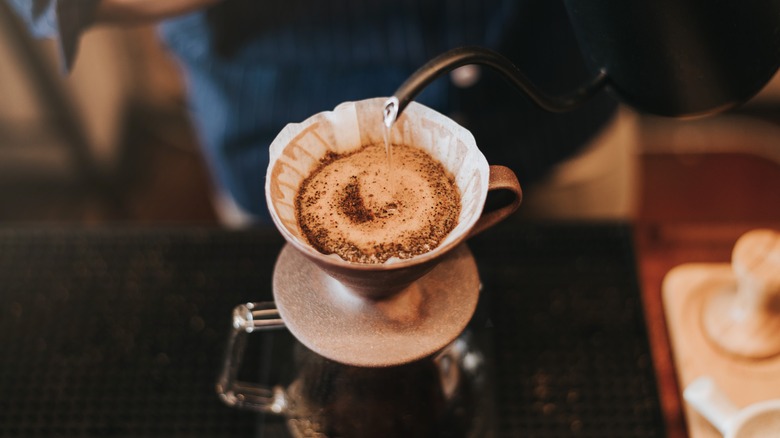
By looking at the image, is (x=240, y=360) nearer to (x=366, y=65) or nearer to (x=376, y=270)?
(x=376, y=270)

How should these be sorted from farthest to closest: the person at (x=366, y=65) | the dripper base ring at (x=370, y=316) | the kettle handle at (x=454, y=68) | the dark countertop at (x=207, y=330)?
1. the person at (x=366, y=65)
2. the dark countertop at (x=207, y=330)
3. the dripper base ring at (x=370, y=316)
4. the kettle handle at (x=454, y=68)

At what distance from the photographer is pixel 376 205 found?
0.57 metres

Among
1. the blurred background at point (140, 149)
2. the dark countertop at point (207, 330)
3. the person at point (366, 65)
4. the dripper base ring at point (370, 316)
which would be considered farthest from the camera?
the blurred background at point (140, 149)

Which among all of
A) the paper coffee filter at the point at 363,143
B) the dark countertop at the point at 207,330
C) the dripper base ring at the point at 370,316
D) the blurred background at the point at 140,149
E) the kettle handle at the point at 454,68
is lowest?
the blurred background at the point at 140,149

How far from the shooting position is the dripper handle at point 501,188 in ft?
1.74

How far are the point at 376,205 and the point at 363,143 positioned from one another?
5 centimetres

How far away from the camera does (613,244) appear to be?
974 mm

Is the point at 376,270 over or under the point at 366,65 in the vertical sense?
over

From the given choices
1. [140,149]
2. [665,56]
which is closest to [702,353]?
[665,56]

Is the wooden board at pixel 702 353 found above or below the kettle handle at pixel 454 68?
below

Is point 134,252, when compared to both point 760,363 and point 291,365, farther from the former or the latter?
point 760,363

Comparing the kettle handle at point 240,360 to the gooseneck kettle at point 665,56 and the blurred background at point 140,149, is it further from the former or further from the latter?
the blurred background at point 140,149

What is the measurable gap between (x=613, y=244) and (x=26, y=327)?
0.75 metres

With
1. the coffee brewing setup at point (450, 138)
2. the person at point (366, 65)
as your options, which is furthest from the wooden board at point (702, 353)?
the coffee brewing setup at point (450, 138)
